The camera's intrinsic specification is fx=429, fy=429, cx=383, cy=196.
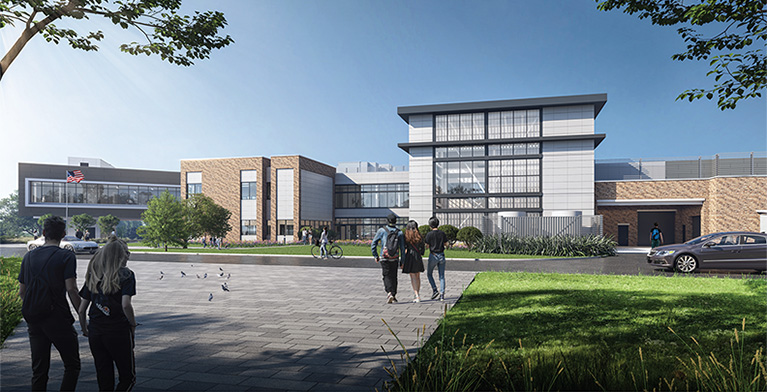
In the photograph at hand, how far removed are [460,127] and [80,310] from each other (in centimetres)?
4019

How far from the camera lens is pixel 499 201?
135 ft

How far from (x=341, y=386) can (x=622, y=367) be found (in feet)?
9.86

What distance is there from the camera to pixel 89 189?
2729 inches

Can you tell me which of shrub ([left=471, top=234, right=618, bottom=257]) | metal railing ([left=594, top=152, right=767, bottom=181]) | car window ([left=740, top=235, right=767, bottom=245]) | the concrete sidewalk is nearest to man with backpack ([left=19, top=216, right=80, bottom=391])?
the concrete sidewalk

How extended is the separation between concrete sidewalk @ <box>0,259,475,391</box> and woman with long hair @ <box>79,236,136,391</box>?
2.96ft

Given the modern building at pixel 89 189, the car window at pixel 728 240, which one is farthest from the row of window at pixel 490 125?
the modern building at pixel 89 189

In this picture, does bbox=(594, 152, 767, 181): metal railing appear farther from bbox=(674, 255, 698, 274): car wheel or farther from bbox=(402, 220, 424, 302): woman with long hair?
bbox=(402, 220, 424, 302): woman with long hair

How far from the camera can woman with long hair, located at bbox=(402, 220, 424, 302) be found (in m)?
9.43

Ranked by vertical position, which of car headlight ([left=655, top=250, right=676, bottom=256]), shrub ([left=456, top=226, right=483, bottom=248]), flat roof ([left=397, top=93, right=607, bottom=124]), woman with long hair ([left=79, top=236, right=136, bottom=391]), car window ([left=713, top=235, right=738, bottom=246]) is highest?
flat roof ([left=397, top=93, right=607, bottom=124])

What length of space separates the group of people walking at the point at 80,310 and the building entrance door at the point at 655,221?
4749 cm

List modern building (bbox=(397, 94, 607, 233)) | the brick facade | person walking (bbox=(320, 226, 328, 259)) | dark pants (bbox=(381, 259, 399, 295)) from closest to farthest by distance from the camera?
dark pants (bbox=(381, 259, 399, 295))
person walking (bbox=(320, 226, 328, 259))
the brick facade
modern building (bbox=(397, 94, 607, 233))

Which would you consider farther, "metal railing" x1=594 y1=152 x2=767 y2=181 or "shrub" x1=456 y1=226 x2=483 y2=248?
"metal railing" x1=594 y1=152 x2=767 y2=181

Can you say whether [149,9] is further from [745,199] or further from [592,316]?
[745,199]

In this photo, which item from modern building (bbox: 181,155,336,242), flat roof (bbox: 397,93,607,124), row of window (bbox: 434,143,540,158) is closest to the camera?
flat roof (bbox: 397,93,607,124)
